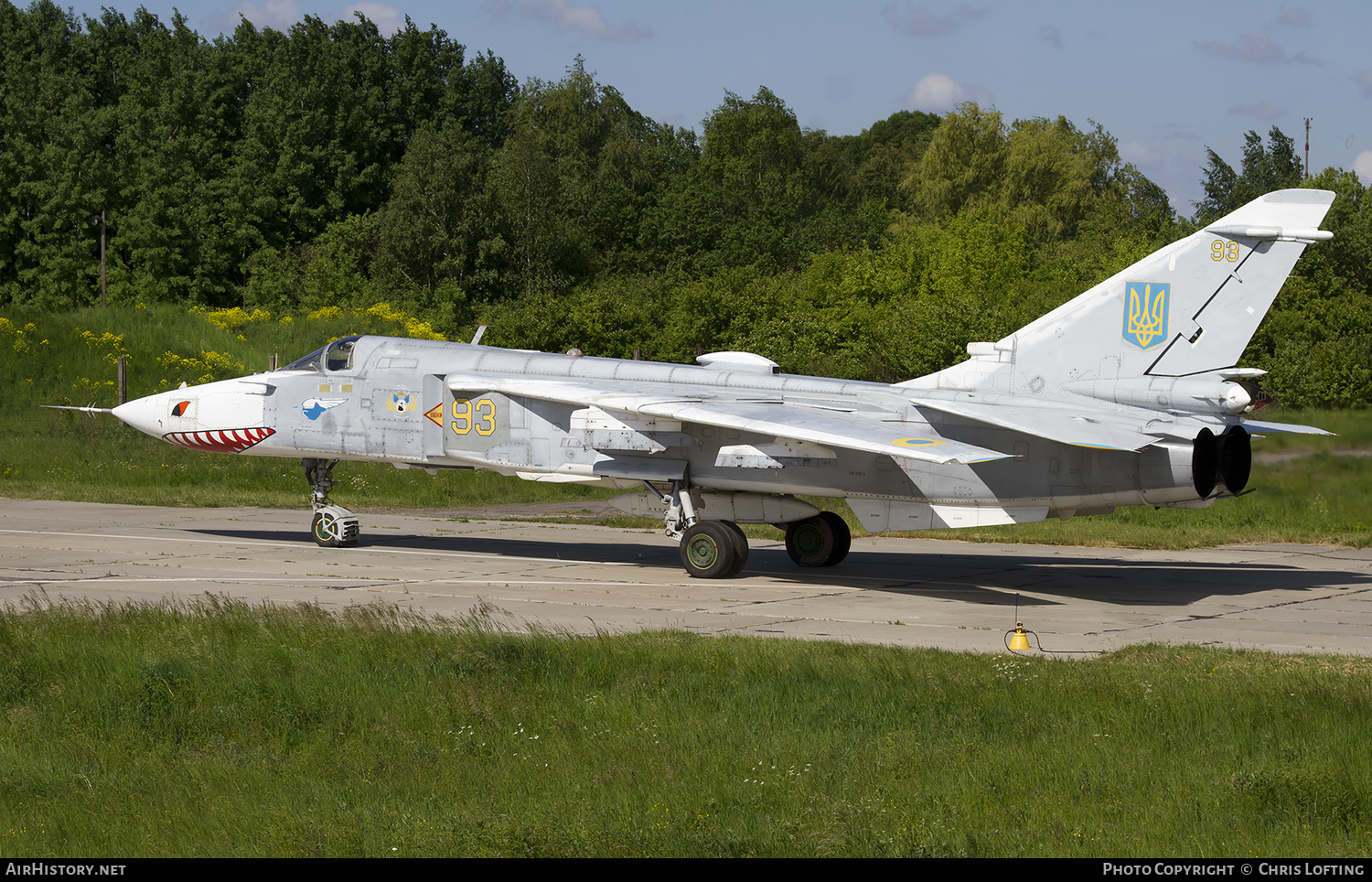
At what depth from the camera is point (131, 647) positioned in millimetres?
10281

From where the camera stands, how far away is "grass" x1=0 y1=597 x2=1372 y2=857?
20.0 ft

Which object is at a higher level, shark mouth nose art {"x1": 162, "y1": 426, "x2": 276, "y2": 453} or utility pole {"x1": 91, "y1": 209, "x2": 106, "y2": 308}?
utility pole {"x1": 91, "y1": 209, "x2": 106, "y2": 308}

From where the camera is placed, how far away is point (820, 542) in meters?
17.3

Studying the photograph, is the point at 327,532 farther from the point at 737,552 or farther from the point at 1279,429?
the point at 1279,429

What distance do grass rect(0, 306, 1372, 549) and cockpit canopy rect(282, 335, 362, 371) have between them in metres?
6.88

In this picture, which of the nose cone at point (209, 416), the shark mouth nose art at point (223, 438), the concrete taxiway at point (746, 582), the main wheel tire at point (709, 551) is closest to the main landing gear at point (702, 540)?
the main wheel tire at point (709, 551)

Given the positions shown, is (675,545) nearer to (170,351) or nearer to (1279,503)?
(1279,503)

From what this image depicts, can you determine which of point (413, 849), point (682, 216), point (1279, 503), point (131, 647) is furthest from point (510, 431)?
point (682, 216)

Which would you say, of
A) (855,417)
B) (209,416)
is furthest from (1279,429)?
(209,416)

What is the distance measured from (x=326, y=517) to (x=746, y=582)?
268 inches

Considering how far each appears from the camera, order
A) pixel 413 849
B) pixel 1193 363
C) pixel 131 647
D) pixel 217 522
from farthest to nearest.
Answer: pixel 217 522, pixel 1193 363, pixel 131 647, pixel 413 849

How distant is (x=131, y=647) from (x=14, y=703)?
134 cm

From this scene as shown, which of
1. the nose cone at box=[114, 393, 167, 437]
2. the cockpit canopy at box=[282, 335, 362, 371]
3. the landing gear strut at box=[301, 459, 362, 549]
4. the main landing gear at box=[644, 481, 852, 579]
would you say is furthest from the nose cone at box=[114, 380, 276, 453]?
the main landing gear at box=[644, 481, 852, 579]

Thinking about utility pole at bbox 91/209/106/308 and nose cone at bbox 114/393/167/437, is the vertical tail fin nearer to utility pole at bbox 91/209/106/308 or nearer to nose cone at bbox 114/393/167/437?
nose cone at bbox 114/393/167/437
